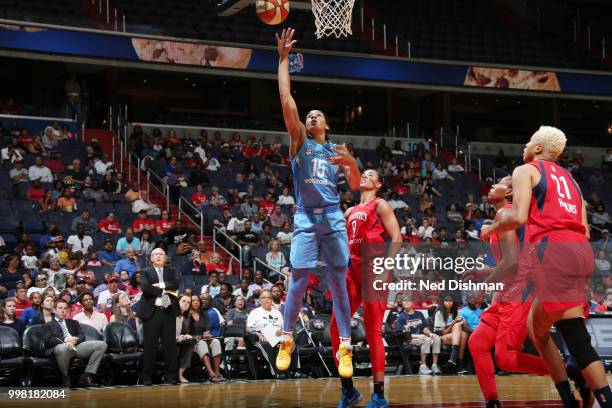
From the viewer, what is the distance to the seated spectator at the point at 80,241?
56.1 feet

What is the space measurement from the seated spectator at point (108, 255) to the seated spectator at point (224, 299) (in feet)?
8.36

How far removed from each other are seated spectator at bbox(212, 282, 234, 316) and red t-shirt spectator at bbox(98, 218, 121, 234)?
3512 millimetres

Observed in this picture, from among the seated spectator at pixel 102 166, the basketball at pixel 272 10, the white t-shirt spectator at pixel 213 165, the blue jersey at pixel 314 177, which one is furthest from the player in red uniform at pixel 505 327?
the white t-shirt spectator at pixel 213 165

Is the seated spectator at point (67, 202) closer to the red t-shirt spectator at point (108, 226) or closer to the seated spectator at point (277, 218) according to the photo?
the red t-shirt spectator at point (108, 226)

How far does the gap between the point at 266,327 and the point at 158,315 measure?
77.7 inches

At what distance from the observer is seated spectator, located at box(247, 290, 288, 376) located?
44.5 ft

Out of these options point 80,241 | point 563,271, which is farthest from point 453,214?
point 563,271

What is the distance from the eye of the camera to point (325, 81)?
1008 inches

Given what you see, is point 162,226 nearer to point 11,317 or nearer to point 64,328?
point 11,317

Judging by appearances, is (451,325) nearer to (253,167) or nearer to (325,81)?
(253,167)

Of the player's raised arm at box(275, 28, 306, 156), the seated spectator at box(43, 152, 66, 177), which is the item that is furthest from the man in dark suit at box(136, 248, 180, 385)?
the seated spectator at box(43, 152, 66, 177)

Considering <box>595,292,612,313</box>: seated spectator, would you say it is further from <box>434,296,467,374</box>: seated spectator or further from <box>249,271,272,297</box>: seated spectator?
<box>249,271,272,297</box>: seated spectator

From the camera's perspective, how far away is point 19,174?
1920 centimetres

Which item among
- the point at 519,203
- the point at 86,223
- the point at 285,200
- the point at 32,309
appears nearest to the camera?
the point at 519,203
